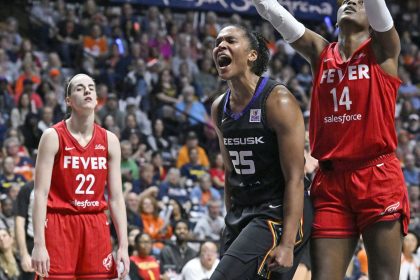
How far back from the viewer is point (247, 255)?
4.77 metres

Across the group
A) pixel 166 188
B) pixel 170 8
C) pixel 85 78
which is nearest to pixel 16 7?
pixel 170 8

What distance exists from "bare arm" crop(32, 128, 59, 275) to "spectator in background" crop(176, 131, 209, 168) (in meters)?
8.42

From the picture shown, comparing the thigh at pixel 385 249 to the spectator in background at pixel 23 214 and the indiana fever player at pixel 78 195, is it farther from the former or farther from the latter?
the spectator in background at pixel 23 214

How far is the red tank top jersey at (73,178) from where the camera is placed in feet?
20.2

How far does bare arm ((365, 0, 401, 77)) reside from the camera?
16.0 feet

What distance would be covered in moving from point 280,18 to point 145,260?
574cm

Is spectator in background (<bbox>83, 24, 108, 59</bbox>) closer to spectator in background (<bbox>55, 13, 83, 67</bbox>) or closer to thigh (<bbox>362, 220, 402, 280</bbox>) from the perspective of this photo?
spectator in background (<bbox>55, 13, 83, 67</bbox>)

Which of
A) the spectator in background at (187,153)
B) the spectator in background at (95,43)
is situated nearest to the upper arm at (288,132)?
the spectator in background at (187,153)

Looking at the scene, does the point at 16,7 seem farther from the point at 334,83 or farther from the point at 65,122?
the point at 334,83

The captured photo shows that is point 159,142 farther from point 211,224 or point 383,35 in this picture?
point 383,35

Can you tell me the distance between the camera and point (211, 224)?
1261 centimetres

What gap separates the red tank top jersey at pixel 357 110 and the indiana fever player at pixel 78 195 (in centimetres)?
180

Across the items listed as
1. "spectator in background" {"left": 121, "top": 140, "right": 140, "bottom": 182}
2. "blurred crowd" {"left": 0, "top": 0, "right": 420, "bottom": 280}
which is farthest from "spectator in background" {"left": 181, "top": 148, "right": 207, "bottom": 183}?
"spectator in background" {"left": 121, "top": 140, "right": 140, "bottom": 182}

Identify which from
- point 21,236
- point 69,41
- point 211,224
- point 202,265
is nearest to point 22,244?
point 21,236
